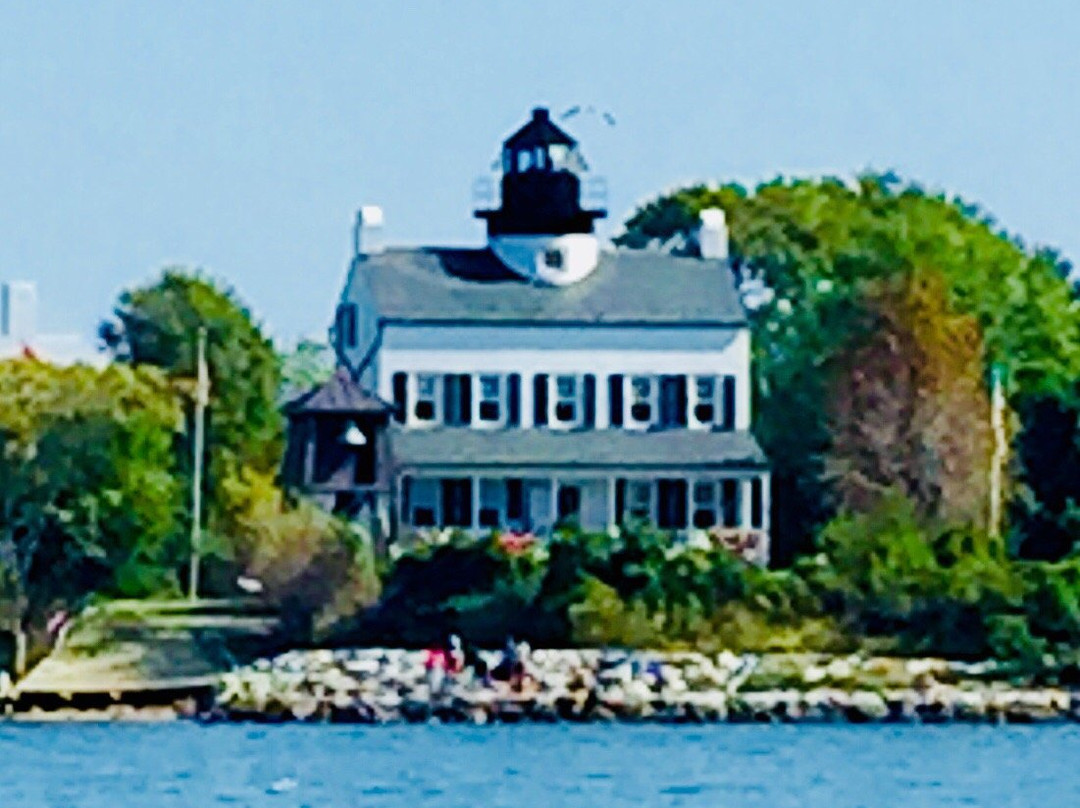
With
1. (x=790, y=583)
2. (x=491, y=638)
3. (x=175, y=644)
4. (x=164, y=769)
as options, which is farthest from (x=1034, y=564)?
(x=164, y=769)

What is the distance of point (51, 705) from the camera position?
70750 millimetres

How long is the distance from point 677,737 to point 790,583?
739cm

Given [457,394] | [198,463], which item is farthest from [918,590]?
[198,463]

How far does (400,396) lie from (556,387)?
2.55 m

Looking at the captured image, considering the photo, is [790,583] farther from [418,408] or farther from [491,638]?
[418,408]

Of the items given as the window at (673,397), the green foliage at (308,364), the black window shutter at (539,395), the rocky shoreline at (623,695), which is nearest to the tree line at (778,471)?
the rocky shoreline at (623,695)

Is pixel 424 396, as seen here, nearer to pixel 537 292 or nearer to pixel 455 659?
pixel 537 292

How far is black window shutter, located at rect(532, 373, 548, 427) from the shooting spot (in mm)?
81562

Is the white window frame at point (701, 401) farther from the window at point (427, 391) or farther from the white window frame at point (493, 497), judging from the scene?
the window at point (427, 391)

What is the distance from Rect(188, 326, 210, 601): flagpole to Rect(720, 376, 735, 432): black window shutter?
8.58 m

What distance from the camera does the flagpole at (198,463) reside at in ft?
257

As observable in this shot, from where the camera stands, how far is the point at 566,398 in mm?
81688

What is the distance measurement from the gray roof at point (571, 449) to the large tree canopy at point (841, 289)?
2157mm

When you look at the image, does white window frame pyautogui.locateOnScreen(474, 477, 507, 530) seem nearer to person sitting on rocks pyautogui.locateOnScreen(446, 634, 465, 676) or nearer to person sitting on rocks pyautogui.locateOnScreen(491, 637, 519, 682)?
person sitting on rocks pyautogui.locateOnScreen(446, 634, 465, 676)
